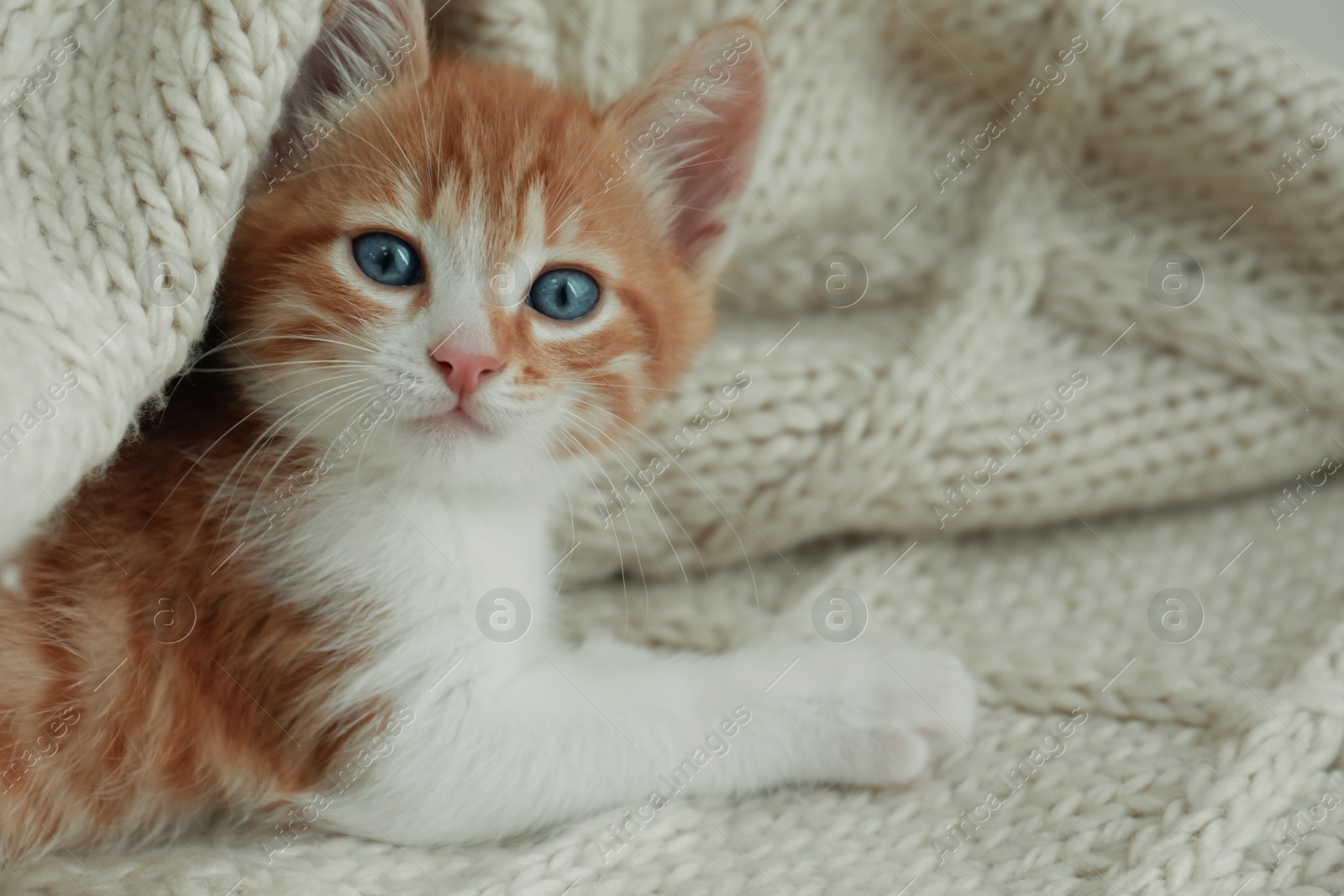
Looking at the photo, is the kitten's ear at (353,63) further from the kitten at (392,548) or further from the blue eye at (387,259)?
the blue eye at (387,259)

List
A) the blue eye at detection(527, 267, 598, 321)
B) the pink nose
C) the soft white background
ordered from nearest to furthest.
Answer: the pink nose → the blue eye at detection(527, 267, 598, 321) → the soft white background

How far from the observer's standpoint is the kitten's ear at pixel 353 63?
3.61 ft

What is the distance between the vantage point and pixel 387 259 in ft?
3.43

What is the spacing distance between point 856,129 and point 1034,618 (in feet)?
2.27

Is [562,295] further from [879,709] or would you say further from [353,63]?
[879,709]

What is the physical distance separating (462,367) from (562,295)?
167 mm

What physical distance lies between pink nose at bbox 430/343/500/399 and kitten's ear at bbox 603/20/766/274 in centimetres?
29

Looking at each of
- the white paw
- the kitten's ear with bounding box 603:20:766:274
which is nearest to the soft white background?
the kitten's ear with bounding box 603:20:766:274

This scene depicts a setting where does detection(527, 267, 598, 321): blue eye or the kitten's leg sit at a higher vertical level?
detection(527, 267, 598, 321): blue eye

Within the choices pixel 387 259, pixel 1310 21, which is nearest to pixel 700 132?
pixel 387 259

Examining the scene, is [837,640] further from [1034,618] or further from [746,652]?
[1034,618]

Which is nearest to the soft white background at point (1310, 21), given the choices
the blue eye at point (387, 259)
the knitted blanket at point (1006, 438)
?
the knitted blanket at point (1006, 438)

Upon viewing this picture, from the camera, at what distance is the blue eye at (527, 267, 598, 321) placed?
108 centimetres

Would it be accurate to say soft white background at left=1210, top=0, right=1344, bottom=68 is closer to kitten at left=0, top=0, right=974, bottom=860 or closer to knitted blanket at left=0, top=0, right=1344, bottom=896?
knitted blanket at left=0, top=0, right=1344, bottom=896
